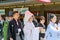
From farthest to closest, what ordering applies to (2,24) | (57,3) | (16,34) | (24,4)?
(24,4) < (57,3) < (2,24) < (16,34)

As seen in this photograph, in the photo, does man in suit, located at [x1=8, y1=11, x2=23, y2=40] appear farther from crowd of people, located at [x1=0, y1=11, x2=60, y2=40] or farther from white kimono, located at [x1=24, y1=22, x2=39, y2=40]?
white kimono, located at [x1=24, y1=22, x2=39, y2=40]

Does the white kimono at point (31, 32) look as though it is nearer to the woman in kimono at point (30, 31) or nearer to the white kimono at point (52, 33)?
the woman in kimono at point (30, 31)

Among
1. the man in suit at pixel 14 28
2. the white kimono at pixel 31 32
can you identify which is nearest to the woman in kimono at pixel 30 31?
the white kimono at pixel 31 32

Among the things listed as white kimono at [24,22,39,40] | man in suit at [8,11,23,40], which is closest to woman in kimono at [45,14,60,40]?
white kimono at [24,22,39,40]

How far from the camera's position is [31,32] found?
7730 millimetres

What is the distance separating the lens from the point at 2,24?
844 cm

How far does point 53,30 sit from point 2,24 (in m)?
1.94

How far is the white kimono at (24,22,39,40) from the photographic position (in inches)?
303

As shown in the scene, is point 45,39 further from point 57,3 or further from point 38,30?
point 57,3

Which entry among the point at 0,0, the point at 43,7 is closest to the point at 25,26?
the point at 43,7

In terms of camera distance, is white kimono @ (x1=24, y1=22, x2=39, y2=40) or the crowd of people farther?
white kimono @ (x1=24, y1=22, x2=39, y2=40)

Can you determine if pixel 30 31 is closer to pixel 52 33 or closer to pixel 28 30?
pixel 28 30

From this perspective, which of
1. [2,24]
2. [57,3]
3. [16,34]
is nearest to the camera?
[16,34]

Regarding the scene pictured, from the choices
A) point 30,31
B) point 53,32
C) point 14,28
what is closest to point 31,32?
point 30,31
